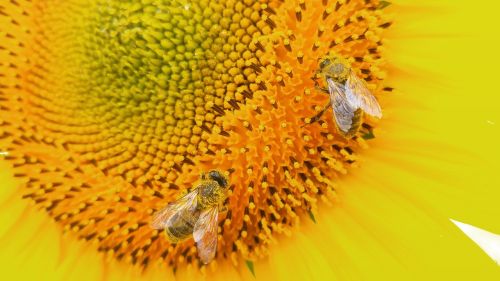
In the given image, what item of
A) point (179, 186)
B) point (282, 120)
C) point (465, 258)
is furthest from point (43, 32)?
point (465, 258)

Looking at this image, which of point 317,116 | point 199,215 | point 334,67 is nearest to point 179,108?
point 199,215

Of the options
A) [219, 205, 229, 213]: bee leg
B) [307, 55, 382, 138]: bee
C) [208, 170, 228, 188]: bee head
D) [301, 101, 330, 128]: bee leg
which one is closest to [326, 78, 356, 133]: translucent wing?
[307, 55, 382, 138]: bee

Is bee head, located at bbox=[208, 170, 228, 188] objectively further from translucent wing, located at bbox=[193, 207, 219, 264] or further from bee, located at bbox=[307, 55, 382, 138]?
bee, located at bbox=[307, 55, 382, 138]

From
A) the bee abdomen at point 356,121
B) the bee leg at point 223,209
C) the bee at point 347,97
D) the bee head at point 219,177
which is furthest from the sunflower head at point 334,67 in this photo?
the bee leg at point 223,209

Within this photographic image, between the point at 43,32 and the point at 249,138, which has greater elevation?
the point at 43,32

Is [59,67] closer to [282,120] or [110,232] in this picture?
[110,232]
